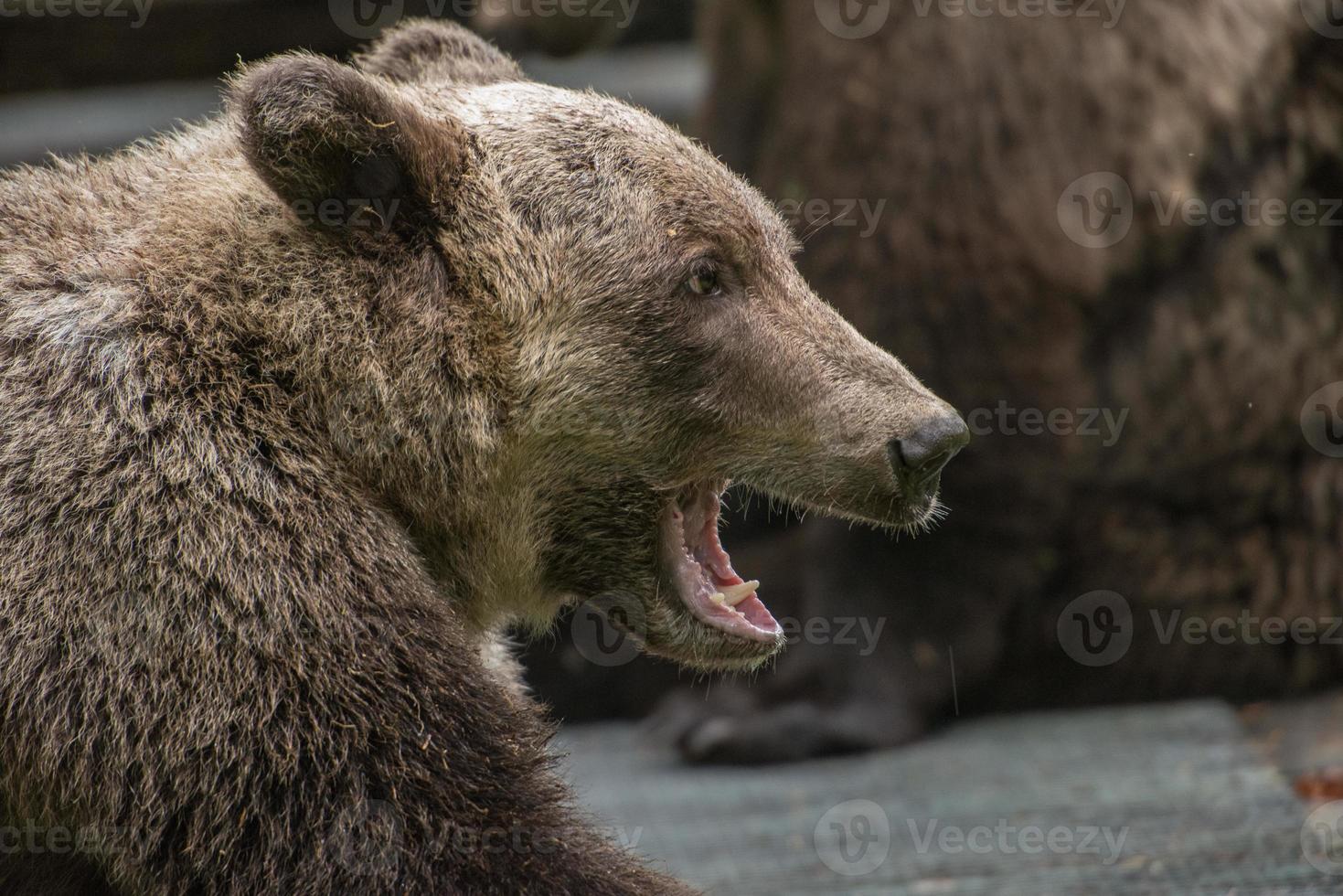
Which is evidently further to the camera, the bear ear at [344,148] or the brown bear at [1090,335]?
the brown bear at [1090,335]

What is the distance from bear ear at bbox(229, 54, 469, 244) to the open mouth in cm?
93

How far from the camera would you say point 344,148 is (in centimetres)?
340

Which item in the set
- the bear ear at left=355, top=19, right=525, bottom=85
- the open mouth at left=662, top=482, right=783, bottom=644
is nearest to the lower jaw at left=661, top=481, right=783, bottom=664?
the open mouth at left=662, top=482, right=783, bottom=644

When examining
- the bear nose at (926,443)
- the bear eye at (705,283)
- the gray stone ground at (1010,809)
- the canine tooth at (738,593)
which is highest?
the bear eye at (705,283)

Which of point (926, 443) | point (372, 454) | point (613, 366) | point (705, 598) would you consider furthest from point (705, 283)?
point (372, 454)

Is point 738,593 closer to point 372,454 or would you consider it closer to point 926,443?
point 926,443

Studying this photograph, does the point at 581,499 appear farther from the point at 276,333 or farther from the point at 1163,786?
the point at 1163,786

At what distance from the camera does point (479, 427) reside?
3594mm

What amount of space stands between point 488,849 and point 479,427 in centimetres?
94

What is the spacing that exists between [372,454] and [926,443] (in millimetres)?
1231

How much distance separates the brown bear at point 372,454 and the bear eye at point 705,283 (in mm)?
12

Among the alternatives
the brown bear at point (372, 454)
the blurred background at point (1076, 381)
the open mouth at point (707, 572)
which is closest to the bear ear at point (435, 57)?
the brown bear at point (372, 454)

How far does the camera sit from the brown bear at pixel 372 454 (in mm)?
3086

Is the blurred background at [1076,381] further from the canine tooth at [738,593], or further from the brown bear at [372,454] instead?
the brown bear at [372,454]
